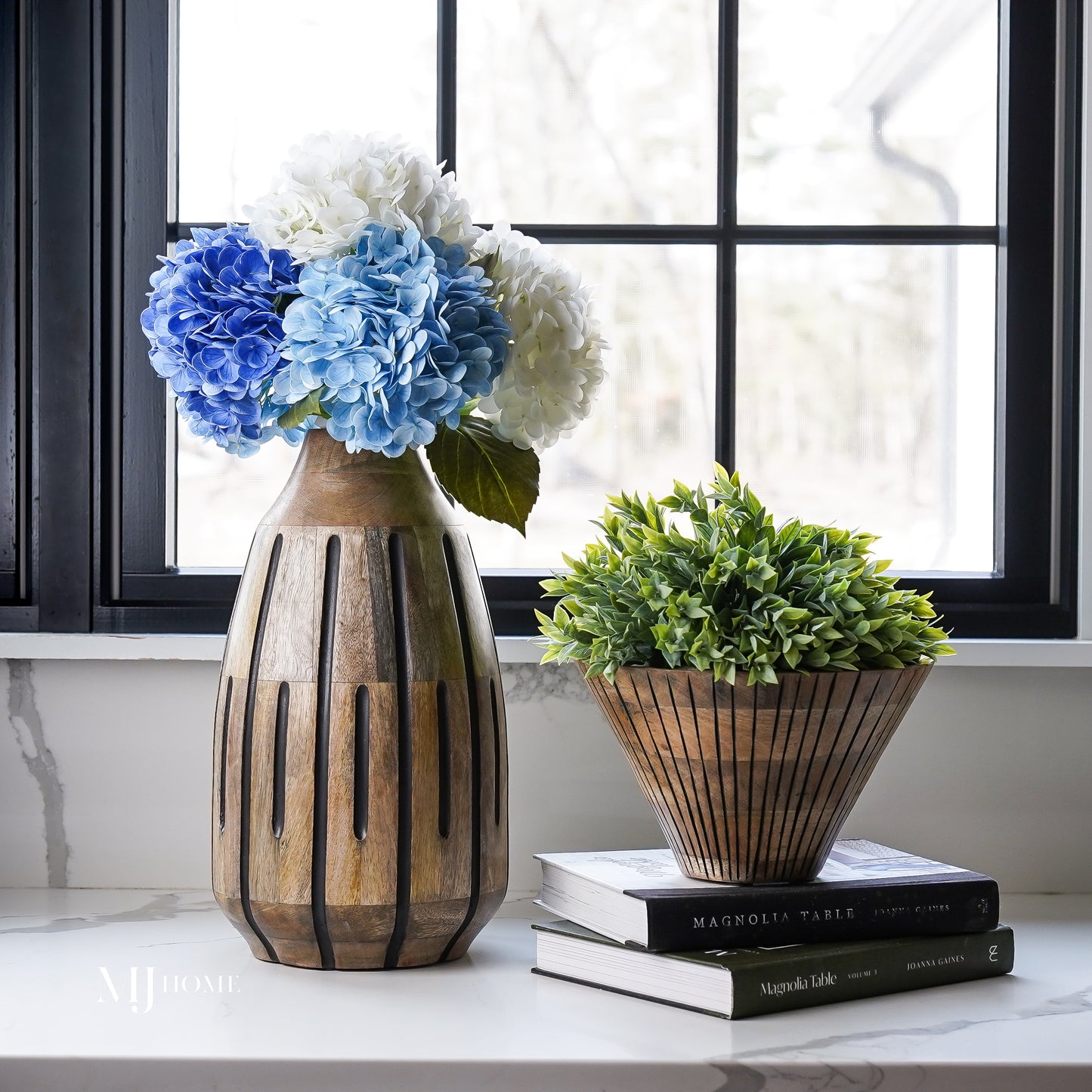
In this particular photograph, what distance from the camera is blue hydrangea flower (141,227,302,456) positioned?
2.71ft

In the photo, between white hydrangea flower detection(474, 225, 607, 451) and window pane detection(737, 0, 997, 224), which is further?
window pane detection(737, 0, 997, 224)

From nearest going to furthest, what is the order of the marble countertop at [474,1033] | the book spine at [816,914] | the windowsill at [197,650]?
the marble countertop at [474,1033]
the book spine at [816,914]
the windowsill at [197,650]

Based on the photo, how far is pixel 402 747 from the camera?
2.77 ft

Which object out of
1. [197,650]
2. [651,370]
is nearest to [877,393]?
[651,370]

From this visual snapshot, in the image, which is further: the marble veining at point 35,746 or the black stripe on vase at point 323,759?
the marble veining at point 35,746

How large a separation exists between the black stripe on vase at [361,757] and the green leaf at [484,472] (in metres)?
0.18

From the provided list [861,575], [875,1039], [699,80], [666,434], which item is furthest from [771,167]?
[875,1039]

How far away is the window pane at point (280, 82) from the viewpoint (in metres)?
1.25

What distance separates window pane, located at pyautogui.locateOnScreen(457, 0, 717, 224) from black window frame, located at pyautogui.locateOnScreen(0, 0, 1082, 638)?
0.03m

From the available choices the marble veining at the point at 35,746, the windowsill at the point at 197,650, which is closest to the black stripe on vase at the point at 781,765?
the windowsill at the point at 197,650

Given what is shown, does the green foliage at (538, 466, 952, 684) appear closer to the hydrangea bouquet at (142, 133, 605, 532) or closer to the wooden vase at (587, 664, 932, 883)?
the wooden vase at (587, 664, 932, 883)

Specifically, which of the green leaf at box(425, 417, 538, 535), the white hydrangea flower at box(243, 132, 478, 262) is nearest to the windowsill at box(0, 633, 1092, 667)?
the green leaf at box(425, 417, 538, 535)

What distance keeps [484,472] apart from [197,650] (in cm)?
40

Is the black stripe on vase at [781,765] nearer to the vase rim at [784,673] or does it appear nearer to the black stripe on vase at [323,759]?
the vase rim at [784,673]
